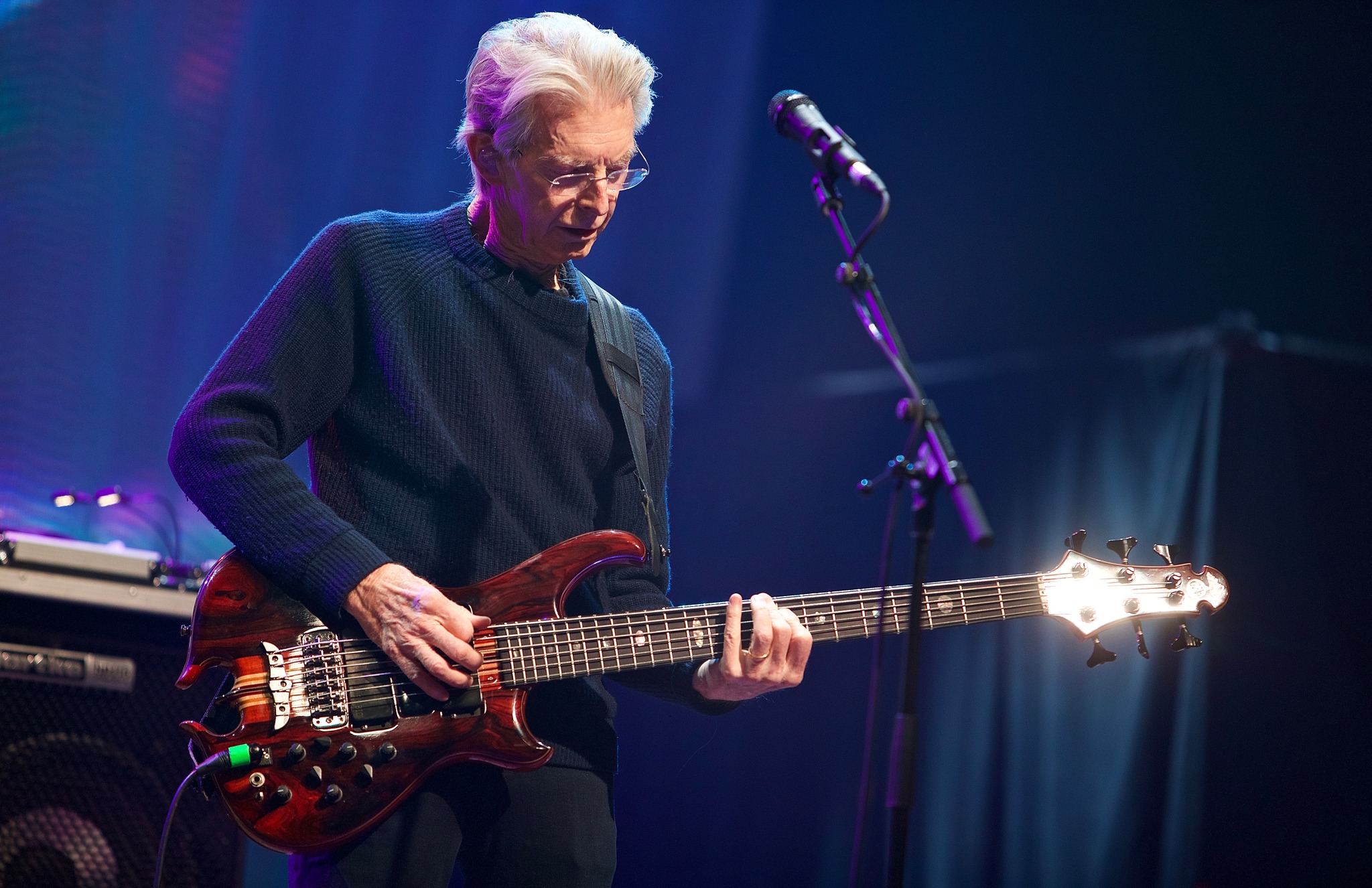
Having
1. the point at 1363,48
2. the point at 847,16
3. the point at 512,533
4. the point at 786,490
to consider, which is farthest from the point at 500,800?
the point at 1363,48

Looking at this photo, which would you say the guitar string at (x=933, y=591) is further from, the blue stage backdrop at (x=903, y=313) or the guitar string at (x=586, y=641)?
the blue stage backdrop at (x=903, y=313)

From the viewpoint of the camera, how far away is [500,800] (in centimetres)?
217

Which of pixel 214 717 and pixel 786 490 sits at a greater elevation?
pixel 786 490

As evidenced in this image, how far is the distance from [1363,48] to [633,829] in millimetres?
5027

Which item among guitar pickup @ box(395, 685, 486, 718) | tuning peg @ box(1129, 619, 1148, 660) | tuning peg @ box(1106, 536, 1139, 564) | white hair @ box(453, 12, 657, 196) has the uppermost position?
white hair @ box(453, 12, 657, 196)

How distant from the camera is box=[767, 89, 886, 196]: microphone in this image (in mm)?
2021

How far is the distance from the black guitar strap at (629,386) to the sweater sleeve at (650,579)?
0.02m

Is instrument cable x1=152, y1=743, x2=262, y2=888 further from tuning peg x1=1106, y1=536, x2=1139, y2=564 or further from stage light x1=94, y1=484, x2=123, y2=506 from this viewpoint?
stage light x1=94, y1=484, x2=123, y2=506

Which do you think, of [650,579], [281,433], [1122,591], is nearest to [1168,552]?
[1122,591]

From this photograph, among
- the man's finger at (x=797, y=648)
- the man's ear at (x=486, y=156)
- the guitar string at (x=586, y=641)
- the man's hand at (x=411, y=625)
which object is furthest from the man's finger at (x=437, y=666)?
the man's ear at (x=486, y=156)

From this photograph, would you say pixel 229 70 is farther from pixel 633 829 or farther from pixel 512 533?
pixel 633 829

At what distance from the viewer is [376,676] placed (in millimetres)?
2166

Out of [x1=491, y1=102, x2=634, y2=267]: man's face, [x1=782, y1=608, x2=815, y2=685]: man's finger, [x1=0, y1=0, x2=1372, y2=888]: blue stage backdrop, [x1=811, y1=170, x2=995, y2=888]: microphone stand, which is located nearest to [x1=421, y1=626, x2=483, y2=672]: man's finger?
[x1=782, y1=608, x2=815, y2=685]: man's finger

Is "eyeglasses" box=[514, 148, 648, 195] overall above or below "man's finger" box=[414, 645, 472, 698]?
above
